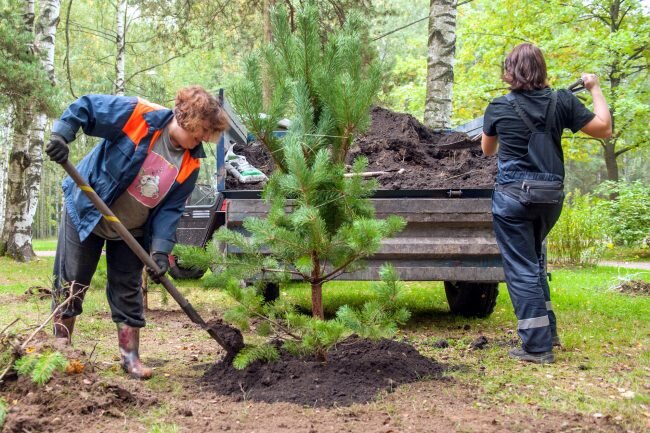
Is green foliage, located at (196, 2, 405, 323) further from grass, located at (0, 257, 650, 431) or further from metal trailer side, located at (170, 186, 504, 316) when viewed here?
metal trailer side, located at (170, 186, 504, 316)

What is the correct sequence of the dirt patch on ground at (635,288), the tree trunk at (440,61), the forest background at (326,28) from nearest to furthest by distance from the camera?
the dirt patch on ground at (635,288)
the tree trunk at (440,61)
the forest background at (326,28)

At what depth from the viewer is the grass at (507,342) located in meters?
3.31

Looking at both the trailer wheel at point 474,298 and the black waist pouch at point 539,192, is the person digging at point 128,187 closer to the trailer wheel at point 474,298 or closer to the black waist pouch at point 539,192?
the black waist pouch at point 539,192

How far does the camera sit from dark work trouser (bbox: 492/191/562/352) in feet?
13.6

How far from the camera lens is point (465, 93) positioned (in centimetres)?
1928

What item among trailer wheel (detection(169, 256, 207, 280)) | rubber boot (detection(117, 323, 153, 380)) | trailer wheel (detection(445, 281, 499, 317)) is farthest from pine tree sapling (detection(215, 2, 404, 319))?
trailer wheel (detection(169, 256, 207, 280))

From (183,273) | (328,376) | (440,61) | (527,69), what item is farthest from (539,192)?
(183,273)

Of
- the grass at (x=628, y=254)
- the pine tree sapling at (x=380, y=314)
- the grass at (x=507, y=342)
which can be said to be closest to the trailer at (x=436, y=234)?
the grass at (x=507, y=342)

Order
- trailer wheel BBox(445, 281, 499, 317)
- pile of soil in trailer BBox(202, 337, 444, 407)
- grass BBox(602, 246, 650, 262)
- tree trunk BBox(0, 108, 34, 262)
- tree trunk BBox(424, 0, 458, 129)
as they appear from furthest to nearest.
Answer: grass BBox(602, 246, 650, 262) < tree trunk BBox(0, 108, 34, 262) < tree trunk BBox(424, 0, 458, 129) < trailer wheel BBox(445, 281, 499, 317) < pile of soil in trailer BBox(202, 337, 444, 407)

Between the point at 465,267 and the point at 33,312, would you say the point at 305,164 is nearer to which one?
the point at 465,267

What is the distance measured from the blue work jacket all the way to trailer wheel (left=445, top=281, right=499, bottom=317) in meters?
3.08

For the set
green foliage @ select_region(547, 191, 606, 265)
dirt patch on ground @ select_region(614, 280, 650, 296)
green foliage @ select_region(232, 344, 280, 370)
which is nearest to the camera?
green foliage @ select_region(232, 344, 280, 370)

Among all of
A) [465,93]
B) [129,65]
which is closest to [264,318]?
[465,93]

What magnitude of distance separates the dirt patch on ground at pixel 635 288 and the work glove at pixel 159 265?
20.8 feet
